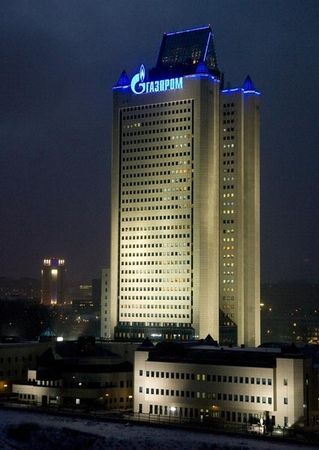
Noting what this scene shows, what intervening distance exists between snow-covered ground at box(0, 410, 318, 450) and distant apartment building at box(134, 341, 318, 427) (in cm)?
1529

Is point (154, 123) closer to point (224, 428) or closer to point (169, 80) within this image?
point (169, 80)

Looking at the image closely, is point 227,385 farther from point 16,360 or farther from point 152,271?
point 152,271

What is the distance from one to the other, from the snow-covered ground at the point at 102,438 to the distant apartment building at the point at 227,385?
15.3 meters

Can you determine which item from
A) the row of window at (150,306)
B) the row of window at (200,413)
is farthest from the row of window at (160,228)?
the row of window at (200,413)

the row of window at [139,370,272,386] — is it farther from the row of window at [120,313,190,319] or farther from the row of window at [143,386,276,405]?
the row of window at [120,313,190,319]

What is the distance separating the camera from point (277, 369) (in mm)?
118188

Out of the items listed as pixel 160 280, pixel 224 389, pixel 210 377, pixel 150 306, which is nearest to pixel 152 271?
pixel 160 280

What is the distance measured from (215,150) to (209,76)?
1521cm

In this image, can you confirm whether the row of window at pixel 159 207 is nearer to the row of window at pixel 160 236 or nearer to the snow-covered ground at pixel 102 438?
the row of window at pixel 160 236

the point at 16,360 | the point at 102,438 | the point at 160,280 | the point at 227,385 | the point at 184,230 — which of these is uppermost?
the point at 184,230

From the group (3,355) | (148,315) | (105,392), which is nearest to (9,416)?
(105,392)

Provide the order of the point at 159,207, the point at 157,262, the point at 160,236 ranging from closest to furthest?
the point at 160,236, the point at 157,262, the point at 159,207

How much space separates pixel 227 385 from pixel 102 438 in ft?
84.6

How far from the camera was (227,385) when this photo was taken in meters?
123
